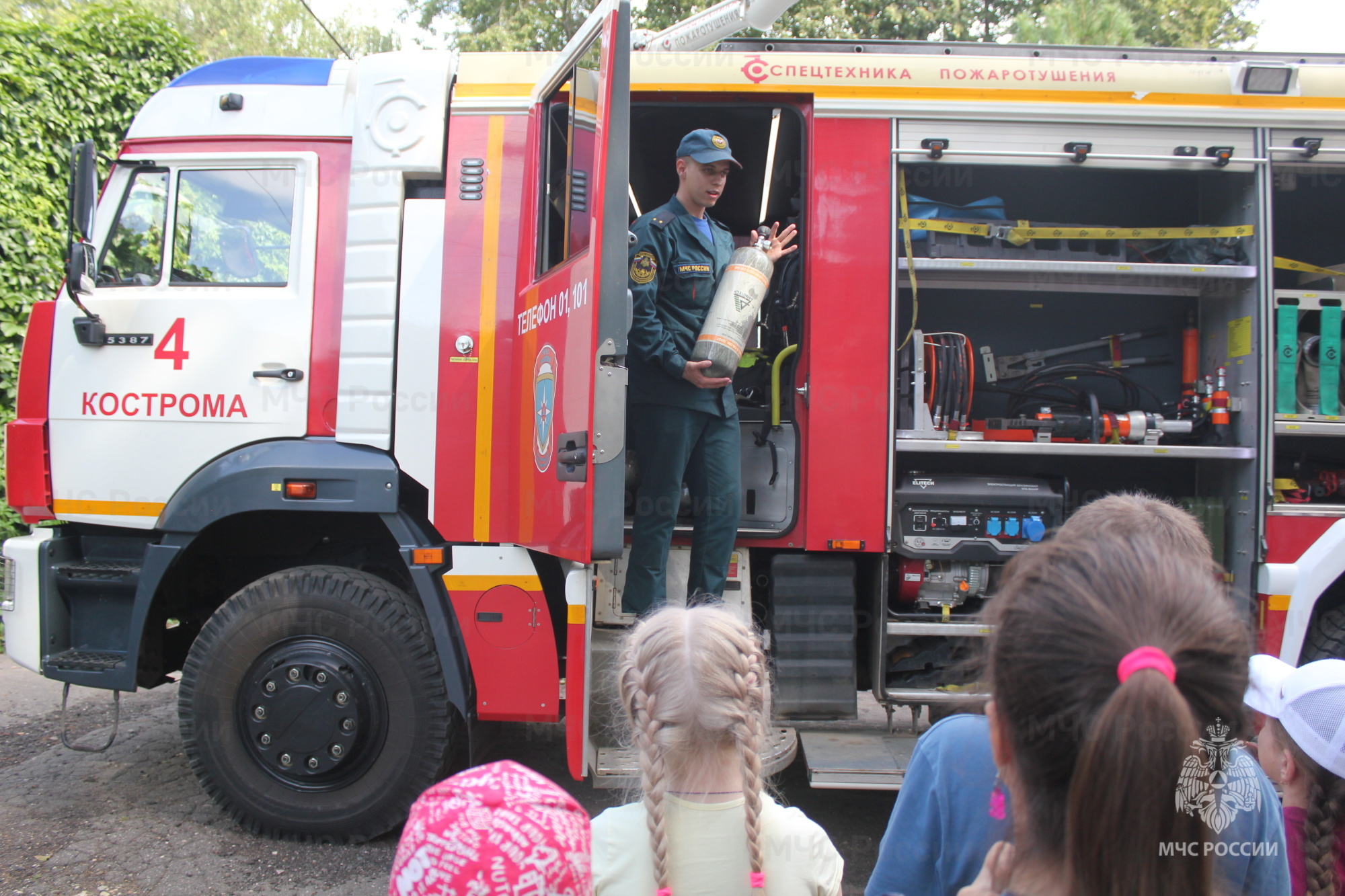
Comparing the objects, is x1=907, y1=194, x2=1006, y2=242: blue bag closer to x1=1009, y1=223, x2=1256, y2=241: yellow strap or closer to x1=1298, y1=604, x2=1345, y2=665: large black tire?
x1=1009, y1=223, x2=1256, y2=241: yellow strap

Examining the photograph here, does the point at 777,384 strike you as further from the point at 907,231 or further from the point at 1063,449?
the point at 1063,449

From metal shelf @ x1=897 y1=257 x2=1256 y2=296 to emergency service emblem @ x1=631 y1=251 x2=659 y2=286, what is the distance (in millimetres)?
1051

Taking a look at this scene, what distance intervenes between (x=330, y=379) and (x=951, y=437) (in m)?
2.58

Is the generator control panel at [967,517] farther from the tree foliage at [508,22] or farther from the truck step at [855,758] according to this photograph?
the tree foliage at [508,22]

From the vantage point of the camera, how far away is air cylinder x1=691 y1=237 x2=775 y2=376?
3404 mm

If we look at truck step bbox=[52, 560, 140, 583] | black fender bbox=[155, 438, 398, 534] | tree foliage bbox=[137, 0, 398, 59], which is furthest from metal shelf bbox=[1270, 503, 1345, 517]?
tree foliage bbox=[137, 0, 398, 59]

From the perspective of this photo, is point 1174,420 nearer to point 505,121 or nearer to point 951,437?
point 951,437

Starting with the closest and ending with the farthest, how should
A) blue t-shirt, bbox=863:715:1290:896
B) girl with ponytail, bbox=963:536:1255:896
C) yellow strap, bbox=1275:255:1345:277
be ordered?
1. girl with ponytail, bbox=963:536:1255:896
2. blue t-shirt, bbox=863:715:1290:896
3. yellow strap, bbox=1275:255:1345:277

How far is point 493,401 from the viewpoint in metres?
3.32

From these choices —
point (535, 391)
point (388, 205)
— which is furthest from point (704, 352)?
point (388, 205)

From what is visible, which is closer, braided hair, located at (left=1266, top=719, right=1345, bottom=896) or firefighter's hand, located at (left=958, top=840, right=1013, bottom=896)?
firefighter's hand, located at (left=958, top=840, right=1013, bottom=896)

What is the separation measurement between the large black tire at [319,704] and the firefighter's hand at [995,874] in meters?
2.63

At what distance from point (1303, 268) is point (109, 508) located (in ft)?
18.2

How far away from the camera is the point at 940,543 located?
3.68 m
